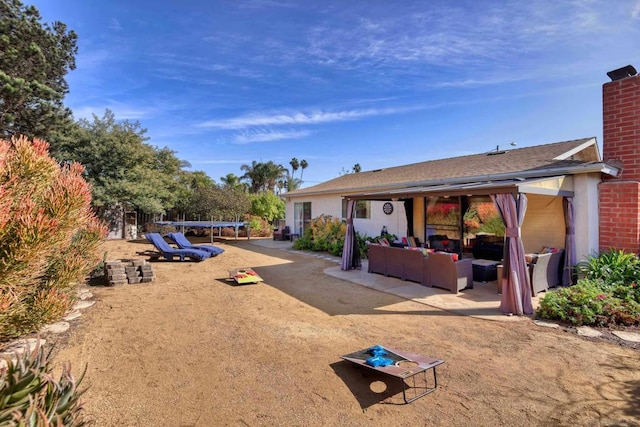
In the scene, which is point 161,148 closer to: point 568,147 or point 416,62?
point 416,62

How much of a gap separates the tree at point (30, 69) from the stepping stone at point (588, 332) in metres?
17.8

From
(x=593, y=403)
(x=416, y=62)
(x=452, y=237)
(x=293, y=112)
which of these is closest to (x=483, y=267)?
(x=452, y=237)

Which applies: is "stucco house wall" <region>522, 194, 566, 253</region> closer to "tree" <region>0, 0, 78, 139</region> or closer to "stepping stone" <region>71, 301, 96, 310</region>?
"stepping stone" <region>71, 301, 96, 310</region>

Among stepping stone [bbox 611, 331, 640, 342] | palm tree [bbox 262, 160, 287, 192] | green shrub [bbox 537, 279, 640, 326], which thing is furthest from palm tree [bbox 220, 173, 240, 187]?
stepping stone [bbox 611, 331, 640, 342]

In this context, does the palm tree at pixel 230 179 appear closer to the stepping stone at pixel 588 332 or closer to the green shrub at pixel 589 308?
the green shrub at pixel 589 308

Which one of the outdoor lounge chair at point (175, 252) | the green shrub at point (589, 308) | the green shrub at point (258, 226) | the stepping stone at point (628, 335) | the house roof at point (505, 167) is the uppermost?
the house roof at point (505, 167)

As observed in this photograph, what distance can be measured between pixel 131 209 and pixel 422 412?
21.0 m

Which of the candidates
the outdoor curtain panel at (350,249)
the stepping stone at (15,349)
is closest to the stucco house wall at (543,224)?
the outdoor curtain panel at (350,249)

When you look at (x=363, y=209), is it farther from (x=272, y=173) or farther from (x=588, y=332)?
(x=272, y=173)

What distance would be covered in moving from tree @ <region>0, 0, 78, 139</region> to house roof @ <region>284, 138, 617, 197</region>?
13.3 meters

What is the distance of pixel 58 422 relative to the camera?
61.3 inches

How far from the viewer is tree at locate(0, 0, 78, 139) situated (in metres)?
12.4

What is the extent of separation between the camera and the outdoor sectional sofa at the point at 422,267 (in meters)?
7.25

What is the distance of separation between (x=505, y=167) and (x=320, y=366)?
935 cm
